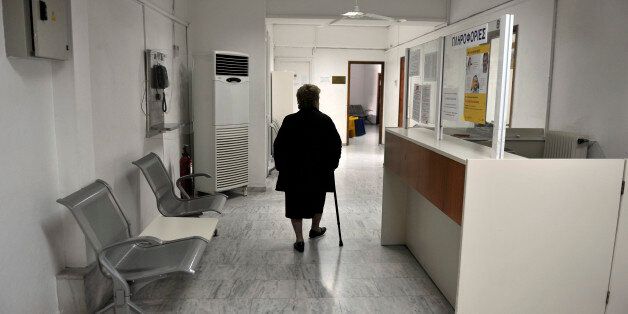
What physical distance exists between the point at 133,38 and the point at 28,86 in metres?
1.62

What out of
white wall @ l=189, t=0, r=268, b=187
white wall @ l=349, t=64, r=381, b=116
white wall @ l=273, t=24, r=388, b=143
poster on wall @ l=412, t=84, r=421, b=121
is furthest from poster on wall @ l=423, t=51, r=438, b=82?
white wall @ l=349, t=64, r=381, b=116

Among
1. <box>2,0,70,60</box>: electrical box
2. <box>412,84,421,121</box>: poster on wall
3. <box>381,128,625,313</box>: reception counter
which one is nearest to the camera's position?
<box>2,0,70,60</box>: electrical box

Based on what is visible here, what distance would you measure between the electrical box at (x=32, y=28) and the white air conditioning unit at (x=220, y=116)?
10.3ft

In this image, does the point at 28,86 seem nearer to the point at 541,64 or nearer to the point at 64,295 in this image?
the point at 64,295

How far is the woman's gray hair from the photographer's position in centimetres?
399

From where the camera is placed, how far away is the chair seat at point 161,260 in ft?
8.53

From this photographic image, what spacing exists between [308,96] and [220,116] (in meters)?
2.13

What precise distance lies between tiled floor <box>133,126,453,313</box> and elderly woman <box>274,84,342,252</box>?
1.61 feet

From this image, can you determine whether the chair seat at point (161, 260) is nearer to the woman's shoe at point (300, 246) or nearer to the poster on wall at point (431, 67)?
the woman's shoe at point (300, 246)

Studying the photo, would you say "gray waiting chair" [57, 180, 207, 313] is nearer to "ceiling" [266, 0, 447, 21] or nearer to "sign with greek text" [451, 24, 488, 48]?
"sign with greek text" [451, 24, 488, 48]

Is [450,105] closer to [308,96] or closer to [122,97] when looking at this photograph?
[308,96]

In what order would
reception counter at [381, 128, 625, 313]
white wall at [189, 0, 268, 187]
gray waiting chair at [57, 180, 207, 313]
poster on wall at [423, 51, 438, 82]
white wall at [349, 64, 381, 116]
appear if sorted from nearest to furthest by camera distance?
reception counter at [381, 128, 625, 313]
gray waiting chair at [57, 180, 207, 313]
poster on wall at [423, 51, 438, 82]
white wall at [189, 0, 268, 187]
white wall at [349, 64, 381, 116]

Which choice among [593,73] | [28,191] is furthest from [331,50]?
[28,191]

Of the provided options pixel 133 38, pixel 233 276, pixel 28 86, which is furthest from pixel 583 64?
pixel 28 86
